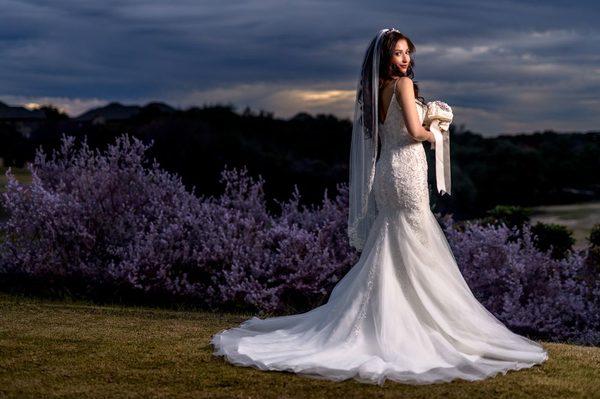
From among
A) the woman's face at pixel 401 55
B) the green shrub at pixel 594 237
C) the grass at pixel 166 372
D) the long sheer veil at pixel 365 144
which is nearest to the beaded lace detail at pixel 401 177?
the long sheer veil at pixel 365 144

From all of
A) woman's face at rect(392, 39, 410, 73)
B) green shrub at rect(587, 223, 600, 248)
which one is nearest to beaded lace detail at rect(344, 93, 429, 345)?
woman's face at rect(392, 39, 410, 73)

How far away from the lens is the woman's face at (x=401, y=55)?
6492 mm

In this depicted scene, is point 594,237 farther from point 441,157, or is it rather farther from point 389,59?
point 389,59

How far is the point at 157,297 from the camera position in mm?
10977

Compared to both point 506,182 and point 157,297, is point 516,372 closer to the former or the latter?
point 157,297

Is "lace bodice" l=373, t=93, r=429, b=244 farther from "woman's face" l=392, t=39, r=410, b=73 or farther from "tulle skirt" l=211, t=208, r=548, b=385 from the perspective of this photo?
"woman's face" l=392, t=39, r=410, b=73

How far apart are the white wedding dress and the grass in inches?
8.6

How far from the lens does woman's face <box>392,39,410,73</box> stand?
21.3 feet

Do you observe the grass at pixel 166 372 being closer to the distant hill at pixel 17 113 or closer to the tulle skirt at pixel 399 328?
the tulle skirt at pixel 399 328

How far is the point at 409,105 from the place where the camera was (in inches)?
253

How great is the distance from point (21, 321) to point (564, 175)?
15322 millimetres

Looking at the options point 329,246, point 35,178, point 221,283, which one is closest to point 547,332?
point 329,246

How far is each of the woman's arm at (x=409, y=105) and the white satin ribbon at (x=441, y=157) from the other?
0.29m

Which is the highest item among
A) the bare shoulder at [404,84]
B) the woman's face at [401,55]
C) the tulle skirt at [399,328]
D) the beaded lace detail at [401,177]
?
the woman's face at [401,55]
